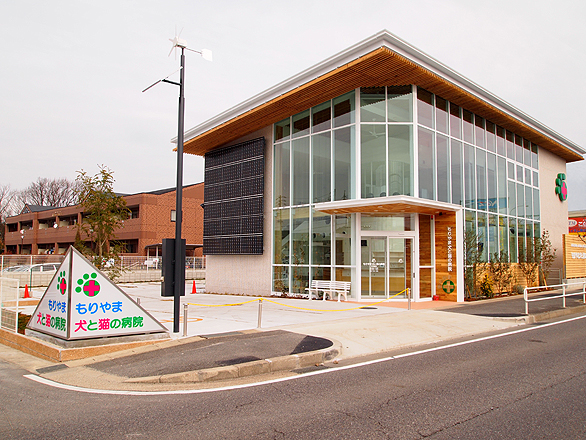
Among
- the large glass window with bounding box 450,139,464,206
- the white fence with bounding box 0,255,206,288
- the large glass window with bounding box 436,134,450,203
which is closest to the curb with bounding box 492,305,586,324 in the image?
the large glass window with bounding box 436,134,450,203

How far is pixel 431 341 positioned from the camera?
10359 mm

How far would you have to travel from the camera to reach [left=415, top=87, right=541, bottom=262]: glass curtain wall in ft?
61.3

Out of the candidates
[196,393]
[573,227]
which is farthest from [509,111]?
[196,393]

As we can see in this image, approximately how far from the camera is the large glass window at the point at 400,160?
1756cm

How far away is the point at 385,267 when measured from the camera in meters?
18.3

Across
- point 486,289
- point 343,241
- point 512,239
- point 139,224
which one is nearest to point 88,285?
point 343,241

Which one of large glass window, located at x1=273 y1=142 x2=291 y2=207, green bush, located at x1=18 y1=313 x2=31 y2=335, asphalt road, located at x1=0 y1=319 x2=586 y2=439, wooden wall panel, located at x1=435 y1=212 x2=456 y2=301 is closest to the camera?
asphalt road, located at x1=0 y1=319 x2=586 y2=439

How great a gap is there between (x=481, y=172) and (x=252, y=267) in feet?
40.3

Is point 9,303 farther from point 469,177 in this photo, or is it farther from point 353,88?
point 469,177

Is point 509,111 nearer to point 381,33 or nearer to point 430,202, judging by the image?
point 430,202

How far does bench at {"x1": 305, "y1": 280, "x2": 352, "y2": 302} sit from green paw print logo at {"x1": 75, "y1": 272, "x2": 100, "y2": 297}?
11.1 meters

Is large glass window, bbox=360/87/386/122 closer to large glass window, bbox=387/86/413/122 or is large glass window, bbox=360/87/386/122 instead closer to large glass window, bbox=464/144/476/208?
large glass window, bbox=387/86/413/122

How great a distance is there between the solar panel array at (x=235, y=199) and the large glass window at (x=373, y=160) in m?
6.32

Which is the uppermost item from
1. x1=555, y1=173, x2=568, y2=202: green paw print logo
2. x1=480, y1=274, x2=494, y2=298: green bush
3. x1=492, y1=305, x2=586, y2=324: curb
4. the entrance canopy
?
x1=555, y1=173, x2=568, y2=202: green paw print logo
